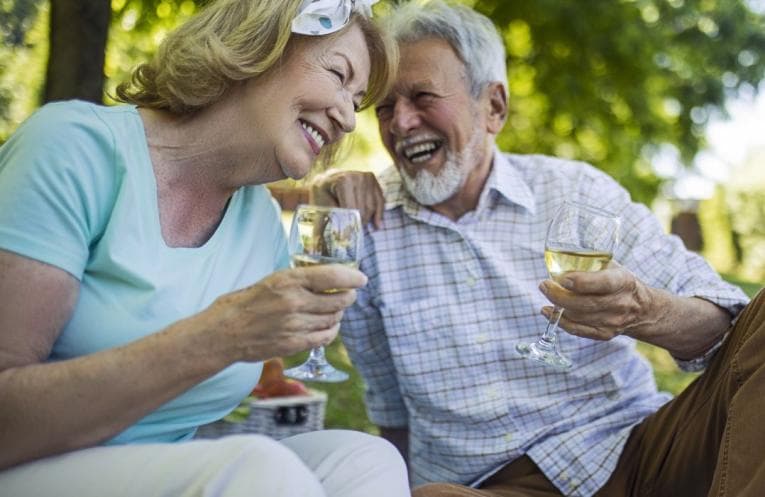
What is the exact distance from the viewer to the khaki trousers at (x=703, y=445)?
2383 mm

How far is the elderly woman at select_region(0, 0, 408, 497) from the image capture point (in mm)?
1896

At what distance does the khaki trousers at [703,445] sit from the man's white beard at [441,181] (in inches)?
39.2

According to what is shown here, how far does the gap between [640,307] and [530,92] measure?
15.7ft

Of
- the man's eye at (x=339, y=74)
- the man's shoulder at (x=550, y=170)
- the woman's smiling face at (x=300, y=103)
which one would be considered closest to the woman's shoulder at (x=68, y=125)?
the woman's smiling face at (x=300, y=103)

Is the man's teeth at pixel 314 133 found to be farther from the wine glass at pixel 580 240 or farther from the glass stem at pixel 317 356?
the wine glass at pixel 580 240

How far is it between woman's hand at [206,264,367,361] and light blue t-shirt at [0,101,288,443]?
0.14 metres

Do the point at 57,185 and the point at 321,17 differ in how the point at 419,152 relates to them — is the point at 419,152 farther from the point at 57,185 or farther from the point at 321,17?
the point at 57,185

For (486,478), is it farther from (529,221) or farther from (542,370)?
(529,221)

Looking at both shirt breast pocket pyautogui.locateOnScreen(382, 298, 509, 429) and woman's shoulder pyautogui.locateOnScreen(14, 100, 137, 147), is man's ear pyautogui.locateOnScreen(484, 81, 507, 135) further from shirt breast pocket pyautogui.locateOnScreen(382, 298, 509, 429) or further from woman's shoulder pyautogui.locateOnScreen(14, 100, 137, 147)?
woman's shoulder pyautogui.locateOnScreen(14, 100, 137, 147)

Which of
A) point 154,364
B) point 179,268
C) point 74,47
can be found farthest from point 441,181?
point 74,47

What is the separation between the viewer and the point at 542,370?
3252 millimetres

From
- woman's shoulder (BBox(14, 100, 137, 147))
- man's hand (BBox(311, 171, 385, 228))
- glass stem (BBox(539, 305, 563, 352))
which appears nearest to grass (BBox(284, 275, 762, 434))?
man's hand (BBox(311, 171, 385, 228))

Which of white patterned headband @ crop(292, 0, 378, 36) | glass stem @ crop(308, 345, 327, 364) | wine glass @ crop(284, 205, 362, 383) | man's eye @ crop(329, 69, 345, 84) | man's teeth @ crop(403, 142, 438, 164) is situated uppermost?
white patterned headband @ crop(292, 0, 378, 36)

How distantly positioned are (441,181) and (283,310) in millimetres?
1607
